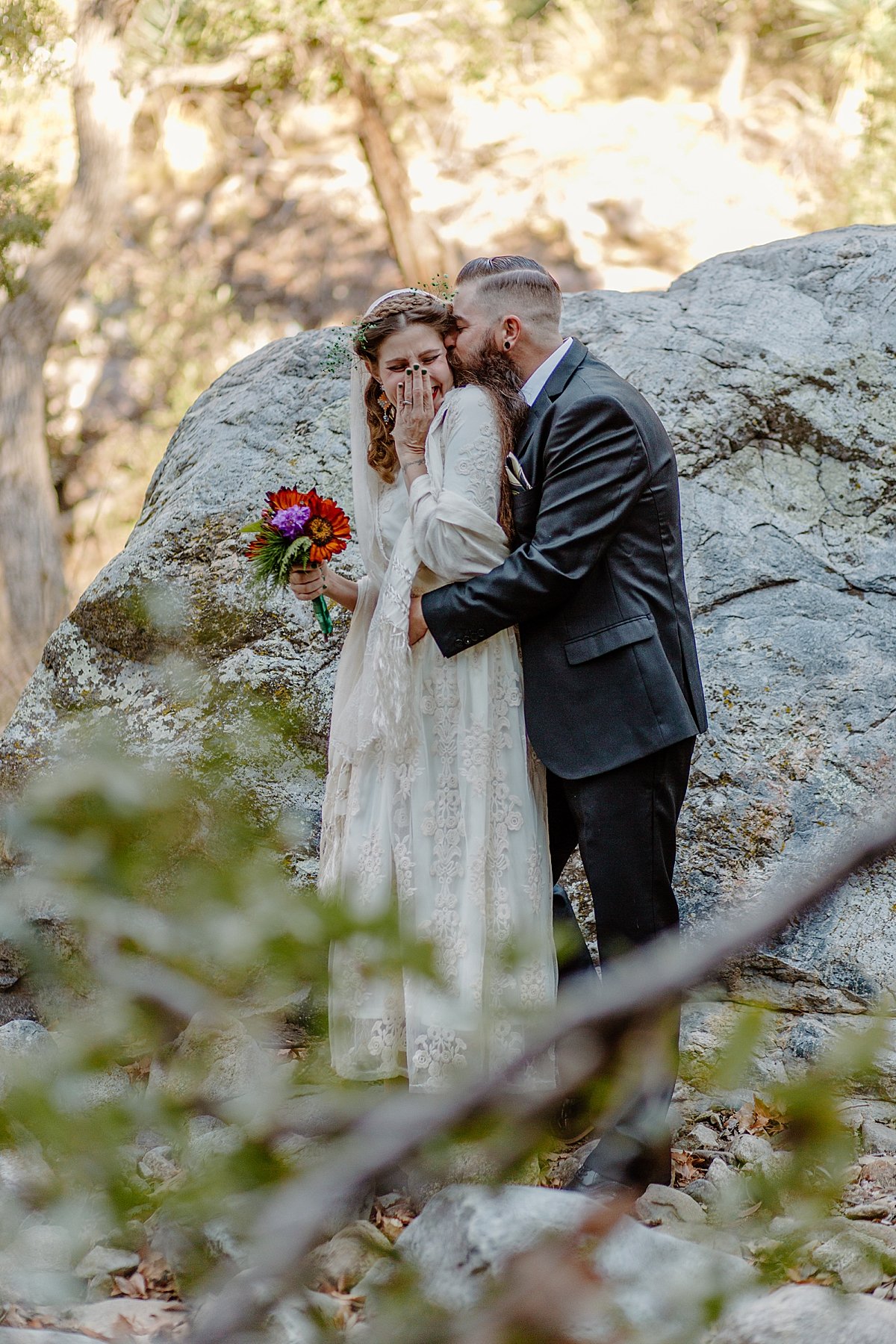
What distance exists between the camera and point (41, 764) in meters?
4.28

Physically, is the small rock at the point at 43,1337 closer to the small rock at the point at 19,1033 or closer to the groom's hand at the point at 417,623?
the groom's hand at the point at 417,623

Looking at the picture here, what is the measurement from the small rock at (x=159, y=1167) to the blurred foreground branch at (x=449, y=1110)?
9cm

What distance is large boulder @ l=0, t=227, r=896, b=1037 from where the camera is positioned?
3.89 metres

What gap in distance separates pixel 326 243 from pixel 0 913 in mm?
16008

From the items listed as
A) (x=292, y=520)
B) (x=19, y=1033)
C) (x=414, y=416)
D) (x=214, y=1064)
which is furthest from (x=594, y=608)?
(x=214, y=1064)

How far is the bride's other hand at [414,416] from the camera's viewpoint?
9.96 ft

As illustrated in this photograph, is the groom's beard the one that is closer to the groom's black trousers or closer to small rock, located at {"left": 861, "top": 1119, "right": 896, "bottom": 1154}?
the groom's black trousers

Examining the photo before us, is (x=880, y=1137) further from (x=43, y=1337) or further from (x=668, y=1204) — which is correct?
(x=43, y=1337)

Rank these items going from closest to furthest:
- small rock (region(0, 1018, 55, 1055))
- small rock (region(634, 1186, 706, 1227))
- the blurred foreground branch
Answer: the blurred foreground branch, small rock (region(634, 1186, 706, 1227)), small rock (region(0, 1018, 55, 1055))

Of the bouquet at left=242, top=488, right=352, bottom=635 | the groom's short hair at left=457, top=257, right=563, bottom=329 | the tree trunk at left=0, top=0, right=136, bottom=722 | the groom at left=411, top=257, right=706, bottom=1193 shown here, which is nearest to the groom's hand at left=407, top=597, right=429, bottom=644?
the groom at left=411, top=257, right=706, bottom=1193

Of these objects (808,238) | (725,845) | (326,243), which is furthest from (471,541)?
(326,243)

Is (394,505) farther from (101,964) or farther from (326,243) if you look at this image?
(326,243)

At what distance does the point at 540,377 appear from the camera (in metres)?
3.10

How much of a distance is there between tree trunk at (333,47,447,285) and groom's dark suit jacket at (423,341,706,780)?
11.5 meters
